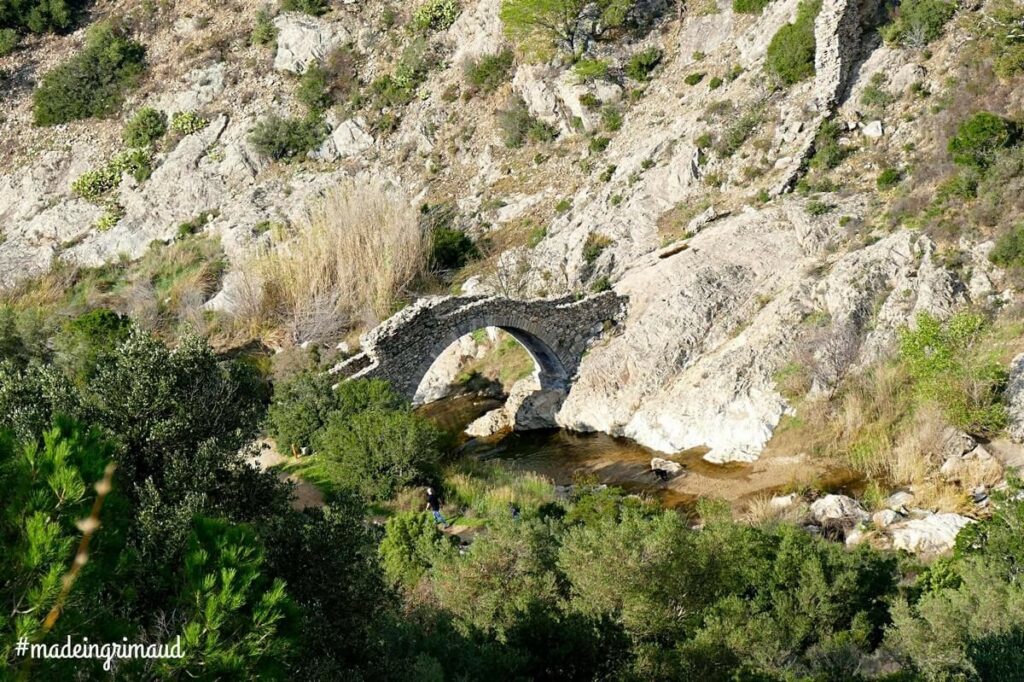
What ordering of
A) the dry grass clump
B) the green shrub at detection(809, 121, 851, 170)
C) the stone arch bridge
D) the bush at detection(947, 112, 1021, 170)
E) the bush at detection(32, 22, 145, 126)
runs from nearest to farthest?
the bush at detection(947, 112, 1021, 170)
the stone arch bridge
the green shrub at detection(809, 121, 851, 170)
the dry grass clump
the bush at detection(32, 22, 145, 126)

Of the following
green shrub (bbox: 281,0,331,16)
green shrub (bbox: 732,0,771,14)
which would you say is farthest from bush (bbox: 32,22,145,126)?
green shrub (bbox: 732,0,771,14)

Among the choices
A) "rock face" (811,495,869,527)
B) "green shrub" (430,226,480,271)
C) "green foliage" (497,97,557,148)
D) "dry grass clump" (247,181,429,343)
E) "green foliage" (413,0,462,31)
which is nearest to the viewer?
"rock face" (811,495,869,527)

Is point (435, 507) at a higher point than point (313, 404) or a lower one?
lower

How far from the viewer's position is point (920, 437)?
1723 centimetres

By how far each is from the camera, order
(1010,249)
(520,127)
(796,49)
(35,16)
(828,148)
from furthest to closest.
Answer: (35,16)
(520,127)
(796,49)
(828,148)
(1010,249)

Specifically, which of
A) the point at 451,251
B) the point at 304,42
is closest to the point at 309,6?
the point at 304,42

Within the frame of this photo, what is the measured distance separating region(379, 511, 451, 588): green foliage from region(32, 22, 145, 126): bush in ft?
145

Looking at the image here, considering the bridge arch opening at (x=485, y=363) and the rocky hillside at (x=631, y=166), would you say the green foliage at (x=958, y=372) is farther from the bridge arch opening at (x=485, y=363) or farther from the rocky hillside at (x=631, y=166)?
the bridge arch opening at (x=485, y=363)

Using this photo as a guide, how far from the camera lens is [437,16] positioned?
4462 centimetres

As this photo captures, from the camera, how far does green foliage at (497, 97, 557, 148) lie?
38.2 meters

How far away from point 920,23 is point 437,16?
26.7 m

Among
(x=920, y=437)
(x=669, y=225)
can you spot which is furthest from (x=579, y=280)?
(x=920, y=437)

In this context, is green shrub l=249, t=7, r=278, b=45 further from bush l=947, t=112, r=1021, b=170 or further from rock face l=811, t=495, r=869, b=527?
rock face l=811, t=495, r=869, b=527

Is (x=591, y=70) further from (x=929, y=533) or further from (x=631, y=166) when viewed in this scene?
(x=929, y=533)
